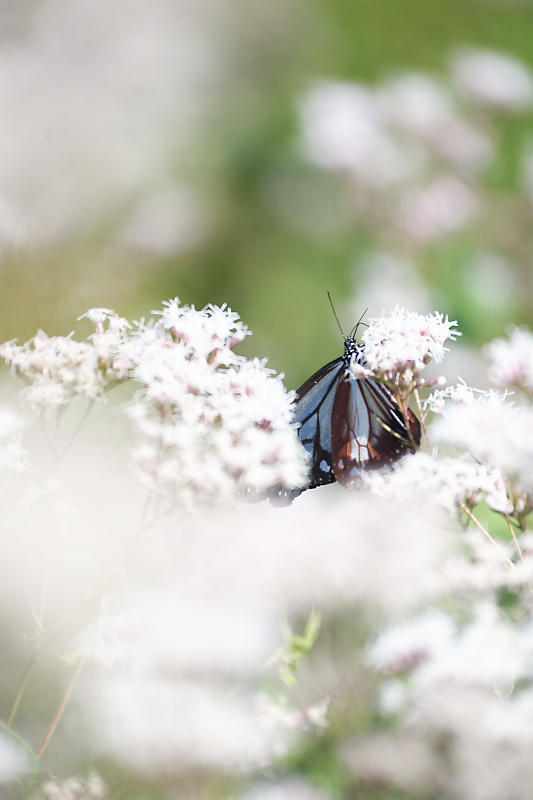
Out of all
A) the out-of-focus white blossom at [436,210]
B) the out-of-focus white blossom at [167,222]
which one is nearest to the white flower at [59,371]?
the out-of-focus white blossom at [167,222]

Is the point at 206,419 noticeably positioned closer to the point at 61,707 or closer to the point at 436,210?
the point at 61,707

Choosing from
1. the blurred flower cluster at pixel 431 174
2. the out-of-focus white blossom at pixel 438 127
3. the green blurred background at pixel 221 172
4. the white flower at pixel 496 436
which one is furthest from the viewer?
the out-of-focus white blossom at pixel 438 127

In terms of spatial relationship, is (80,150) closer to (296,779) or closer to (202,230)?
(202,230)

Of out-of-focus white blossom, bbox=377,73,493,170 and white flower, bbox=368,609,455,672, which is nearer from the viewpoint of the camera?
white flower, bbox=368,609,455,672

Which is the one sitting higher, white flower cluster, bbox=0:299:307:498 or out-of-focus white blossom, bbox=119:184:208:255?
out-of-focus white blossom, bbox=119:184:208:255

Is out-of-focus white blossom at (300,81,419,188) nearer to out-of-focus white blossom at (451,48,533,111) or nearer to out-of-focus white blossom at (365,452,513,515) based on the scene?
out-of-focus white blossom at (451,48,533,111)

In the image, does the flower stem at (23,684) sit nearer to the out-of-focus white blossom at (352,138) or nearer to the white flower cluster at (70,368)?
the white flower cluster at (70,368)

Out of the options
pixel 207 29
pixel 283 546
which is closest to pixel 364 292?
pixel 207 29

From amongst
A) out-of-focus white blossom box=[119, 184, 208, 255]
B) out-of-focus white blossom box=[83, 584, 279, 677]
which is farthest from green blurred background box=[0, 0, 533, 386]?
out-of-focus white blossom box=[83, 584, 279, 677]
